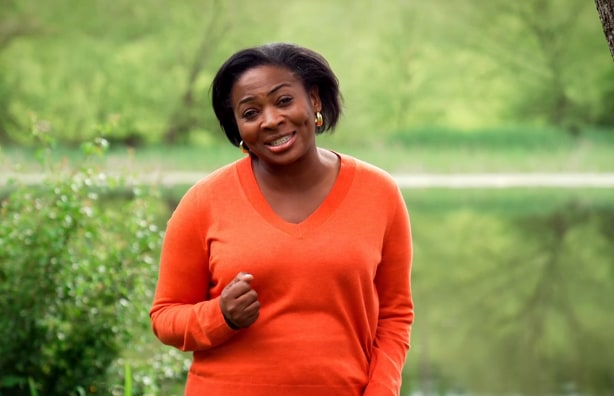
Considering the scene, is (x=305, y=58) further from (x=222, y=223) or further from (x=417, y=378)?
(x=417, y=378)

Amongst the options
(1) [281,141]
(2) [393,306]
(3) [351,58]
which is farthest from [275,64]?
(3) [351,58]

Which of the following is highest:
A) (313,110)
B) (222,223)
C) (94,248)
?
(313,110)

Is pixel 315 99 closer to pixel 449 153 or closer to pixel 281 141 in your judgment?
pixel 281 141

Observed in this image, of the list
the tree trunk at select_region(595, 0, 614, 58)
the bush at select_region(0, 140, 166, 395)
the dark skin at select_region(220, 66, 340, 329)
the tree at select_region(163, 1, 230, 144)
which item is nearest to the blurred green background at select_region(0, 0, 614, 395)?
the tree at select_region(163, 1, 230, 144)

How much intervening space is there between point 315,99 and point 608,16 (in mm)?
642

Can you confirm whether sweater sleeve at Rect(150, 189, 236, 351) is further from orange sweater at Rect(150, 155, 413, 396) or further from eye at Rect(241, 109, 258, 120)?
eye at Rect(241, 109, 258, 120)

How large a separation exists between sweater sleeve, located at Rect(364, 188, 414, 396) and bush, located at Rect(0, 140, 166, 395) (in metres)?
2.30

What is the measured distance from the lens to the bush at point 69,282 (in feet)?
14.2

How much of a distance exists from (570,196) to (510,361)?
12.8 metres

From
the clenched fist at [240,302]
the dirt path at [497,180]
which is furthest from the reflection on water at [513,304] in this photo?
the dirt path at [497,180]

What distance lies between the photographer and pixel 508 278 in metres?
11.0

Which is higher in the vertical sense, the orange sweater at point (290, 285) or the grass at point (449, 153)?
the orange sweater at point (290, 285)

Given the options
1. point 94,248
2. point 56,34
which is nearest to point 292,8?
point 56,34

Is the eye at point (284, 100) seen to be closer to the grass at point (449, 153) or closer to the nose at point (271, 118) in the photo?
the nose at point (271, 118)
